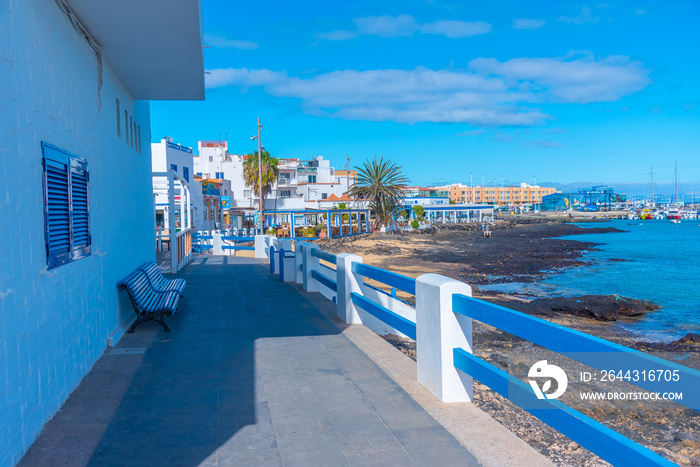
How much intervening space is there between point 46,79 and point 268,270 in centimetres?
1323

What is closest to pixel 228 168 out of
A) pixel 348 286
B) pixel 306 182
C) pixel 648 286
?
pixel 306 182

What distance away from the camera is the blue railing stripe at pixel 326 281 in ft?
32.8

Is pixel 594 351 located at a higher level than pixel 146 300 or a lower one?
higher

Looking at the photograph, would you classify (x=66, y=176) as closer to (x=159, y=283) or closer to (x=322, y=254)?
(x=159, y=283)

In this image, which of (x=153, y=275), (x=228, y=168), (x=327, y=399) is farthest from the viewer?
(x=228, y=168)

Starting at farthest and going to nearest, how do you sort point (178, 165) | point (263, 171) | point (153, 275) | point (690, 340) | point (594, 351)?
point (263, 171), point (178, 165), point (690, 340), point (153, 275), point (594, 351)

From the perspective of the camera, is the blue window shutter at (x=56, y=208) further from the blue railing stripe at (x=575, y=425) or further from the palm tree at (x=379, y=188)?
the palm tree at (x=379, y=188)

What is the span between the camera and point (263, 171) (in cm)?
6612

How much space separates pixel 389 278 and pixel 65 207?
359 cm

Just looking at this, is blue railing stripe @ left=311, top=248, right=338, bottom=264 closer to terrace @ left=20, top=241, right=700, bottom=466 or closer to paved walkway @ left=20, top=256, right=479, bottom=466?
paved walkway @ left=20, top=256, right=479, bottom=466

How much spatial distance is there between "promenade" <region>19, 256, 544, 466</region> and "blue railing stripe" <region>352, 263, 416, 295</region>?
940 millimetres

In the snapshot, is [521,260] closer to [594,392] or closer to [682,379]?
[594,392]

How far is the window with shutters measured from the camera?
4844 millimetres

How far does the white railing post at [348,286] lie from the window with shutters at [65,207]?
3.61 metres
